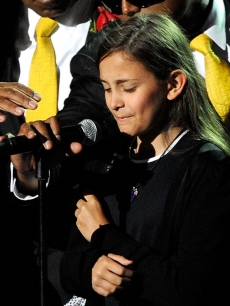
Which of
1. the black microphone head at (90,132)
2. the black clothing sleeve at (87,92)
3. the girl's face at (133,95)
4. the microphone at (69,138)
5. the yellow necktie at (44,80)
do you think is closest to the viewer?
the microphone at (69,138)

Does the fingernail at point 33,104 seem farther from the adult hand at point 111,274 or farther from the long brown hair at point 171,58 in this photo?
the adult hand at point 111,274

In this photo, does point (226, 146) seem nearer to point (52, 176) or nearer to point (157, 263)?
point (157, 263)

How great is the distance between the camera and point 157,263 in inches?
69.0

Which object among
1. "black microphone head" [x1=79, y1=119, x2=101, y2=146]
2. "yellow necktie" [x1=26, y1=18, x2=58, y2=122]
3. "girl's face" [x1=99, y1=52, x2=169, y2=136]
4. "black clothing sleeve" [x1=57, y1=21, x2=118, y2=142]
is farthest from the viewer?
"yellow necktie" [x1=26, y1=18, x2=58, y2=122]

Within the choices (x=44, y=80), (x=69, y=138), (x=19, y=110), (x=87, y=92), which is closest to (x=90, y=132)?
(x=69, y=138)

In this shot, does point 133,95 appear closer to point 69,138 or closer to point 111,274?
point 69,138

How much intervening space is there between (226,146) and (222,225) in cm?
27

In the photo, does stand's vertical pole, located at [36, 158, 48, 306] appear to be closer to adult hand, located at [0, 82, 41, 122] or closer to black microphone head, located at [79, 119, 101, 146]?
black microphone head, located at [79, 119, 101, 146]

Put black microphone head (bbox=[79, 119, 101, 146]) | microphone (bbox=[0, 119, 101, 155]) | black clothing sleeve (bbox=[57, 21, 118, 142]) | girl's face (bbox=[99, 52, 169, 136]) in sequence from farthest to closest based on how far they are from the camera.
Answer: black clothing sleeve (bbox=[57, 21, 118, 142]) < girl's face (bbox=[99, 52, 169, 136]) < black microphone head (bbox=[79, 119, 101, 146]) < microphone (bbox=[0, 119, 101, 155])

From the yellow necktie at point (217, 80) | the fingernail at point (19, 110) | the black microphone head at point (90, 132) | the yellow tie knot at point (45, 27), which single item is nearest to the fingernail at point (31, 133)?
the black microphone head at point (90, 132)

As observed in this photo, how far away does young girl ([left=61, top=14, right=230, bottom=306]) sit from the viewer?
1.73 metres

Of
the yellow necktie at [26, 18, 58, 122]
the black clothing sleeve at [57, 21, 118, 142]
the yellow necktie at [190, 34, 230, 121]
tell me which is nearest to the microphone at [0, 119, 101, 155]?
the black clothing sleeve at [57, 21, 118, 142]

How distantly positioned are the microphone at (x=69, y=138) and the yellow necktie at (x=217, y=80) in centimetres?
55

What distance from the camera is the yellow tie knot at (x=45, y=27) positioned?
8.18ft
